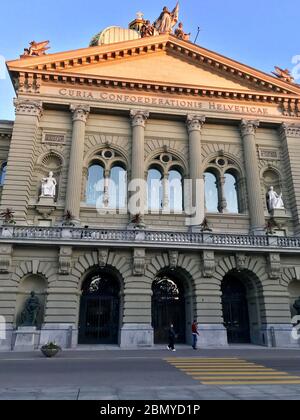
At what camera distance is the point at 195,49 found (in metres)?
32.7

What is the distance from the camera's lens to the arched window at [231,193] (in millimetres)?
30609

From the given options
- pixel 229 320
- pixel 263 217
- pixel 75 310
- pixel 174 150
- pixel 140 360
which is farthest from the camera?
pixel 174 150

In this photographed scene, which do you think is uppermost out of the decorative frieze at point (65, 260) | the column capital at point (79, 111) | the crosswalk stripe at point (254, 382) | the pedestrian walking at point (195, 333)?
the column capital at point (79, 111)

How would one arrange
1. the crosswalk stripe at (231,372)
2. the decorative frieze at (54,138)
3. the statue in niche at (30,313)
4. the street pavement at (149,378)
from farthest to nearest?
the decorative frieze at (54,138), the statue in niche at (30,313), the crosswalk stripe at (231,372), the street pavement at (149,378)

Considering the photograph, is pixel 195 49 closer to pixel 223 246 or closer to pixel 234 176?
pixel 234 176

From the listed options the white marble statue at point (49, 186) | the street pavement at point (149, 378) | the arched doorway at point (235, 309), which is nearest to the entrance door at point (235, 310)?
the arched doorway at point (235, 309)

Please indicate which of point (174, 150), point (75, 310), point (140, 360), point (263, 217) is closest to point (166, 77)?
point (174, 150)

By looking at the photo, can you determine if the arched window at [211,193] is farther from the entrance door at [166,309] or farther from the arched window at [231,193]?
the entrance door at [166,309]

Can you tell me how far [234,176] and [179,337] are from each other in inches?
591

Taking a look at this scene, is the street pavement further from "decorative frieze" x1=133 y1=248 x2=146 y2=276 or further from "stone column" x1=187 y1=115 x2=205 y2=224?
"stone column" x1=187 y1=115 x2=205 y2=224

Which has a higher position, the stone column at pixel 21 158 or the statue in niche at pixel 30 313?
the stone column at pixel 21 158

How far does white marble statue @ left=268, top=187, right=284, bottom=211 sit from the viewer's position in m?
29.8

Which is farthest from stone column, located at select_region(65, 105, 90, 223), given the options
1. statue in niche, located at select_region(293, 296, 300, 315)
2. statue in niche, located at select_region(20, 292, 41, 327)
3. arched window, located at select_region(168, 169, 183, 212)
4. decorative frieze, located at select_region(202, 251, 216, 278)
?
statue in niche, located at select_region(293, 296, 300, 315)

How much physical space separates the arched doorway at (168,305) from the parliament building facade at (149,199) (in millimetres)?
86
